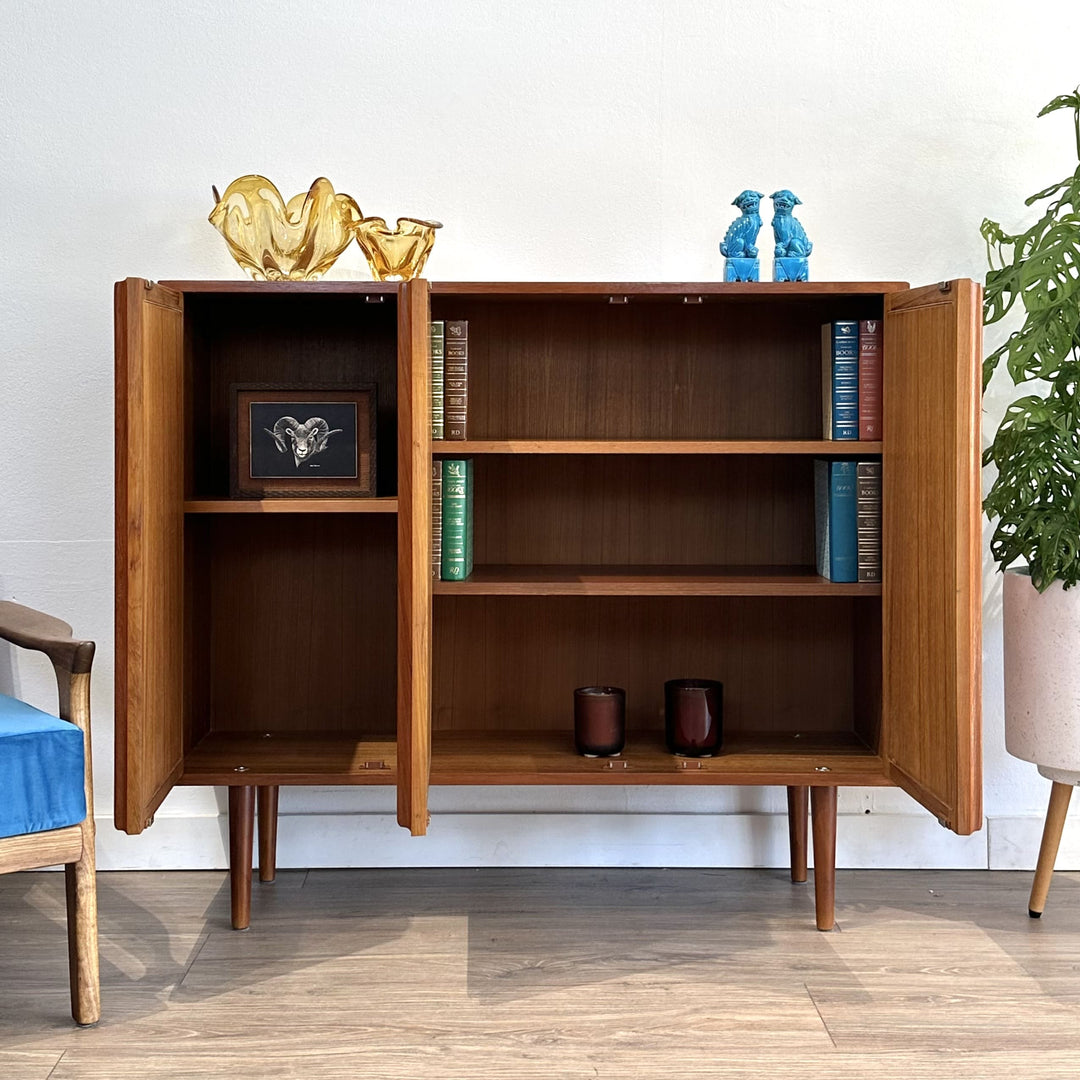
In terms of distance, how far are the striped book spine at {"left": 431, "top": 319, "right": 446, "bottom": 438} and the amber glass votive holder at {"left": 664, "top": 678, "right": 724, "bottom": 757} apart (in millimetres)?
671

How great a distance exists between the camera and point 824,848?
2.14m

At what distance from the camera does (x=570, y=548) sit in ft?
7.89

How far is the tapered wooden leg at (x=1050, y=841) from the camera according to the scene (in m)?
2.21

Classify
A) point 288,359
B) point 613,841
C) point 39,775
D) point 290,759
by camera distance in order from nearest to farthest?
point 39,775, point 290,759, point 288,359, point 613,841

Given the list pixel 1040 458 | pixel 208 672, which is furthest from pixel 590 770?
pixel 1040 458

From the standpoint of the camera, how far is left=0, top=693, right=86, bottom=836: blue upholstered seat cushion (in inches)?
66.3

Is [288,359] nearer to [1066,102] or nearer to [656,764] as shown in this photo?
[656,764]

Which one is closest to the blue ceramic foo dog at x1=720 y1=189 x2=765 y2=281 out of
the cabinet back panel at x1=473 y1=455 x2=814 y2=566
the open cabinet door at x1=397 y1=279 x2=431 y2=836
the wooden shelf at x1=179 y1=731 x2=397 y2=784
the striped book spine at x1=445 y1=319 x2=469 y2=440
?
the cabinet back panel at x1=473 y1=455 x2=814 y2=566

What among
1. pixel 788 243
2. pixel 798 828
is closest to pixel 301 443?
pixel 788 243

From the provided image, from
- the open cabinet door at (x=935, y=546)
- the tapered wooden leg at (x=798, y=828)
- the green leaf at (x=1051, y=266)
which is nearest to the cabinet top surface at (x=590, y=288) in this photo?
the open cabinet door at (x=935, y=546)

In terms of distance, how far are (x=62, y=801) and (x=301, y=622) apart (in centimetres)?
75

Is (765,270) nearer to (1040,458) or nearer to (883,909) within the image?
(1040,458)

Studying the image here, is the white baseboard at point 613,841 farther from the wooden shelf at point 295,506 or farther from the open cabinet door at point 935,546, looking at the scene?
the wooden shelf at point 295,506

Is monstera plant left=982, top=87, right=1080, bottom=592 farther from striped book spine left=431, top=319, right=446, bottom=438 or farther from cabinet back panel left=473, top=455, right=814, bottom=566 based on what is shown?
striped book spine left=431, top=319, right=446, bottom=438
